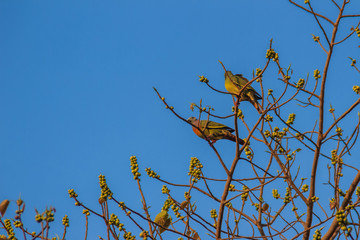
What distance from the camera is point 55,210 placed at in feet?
9.89

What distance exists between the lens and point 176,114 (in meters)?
3.79

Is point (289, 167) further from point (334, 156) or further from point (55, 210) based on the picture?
point (55, 210)

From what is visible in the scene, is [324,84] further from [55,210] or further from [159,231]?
[55,210]

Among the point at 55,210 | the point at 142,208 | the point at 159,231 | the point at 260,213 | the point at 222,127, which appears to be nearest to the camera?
the point at 55,210

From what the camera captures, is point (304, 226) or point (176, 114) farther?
point (304, 226)

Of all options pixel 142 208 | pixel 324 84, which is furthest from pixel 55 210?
pixel 324 84

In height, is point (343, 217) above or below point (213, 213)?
below

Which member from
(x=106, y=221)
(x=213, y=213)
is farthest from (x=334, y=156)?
(x=106, y=221)

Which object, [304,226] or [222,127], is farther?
[222,127]

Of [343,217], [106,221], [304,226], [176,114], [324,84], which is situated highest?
[324,84]

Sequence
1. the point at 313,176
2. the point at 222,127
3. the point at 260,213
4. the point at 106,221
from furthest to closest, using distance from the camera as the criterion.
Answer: the point at 222,127 → the point at 260,213 → the point at 313,176 → the point at 106,221

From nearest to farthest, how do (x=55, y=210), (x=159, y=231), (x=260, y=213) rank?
1. (x=55, y=210)
2. (x=159, y=231)
3. (x=260, y=213)

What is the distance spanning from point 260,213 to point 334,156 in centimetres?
97

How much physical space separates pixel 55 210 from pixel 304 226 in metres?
2.72
